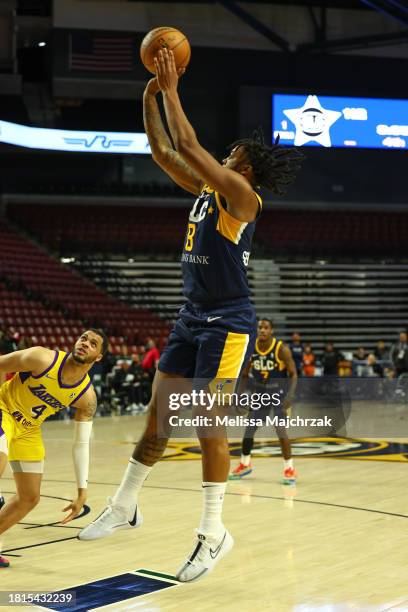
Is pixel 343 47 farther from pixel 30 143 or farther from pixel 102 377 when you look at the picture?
pixel 102 377

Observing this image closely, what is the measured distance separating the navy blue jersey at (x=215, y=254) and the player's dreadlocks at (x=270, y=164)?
0.19 metres

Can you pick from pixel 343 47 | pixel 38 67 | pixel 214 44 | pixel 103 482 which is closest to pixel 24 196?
pixel 38 67

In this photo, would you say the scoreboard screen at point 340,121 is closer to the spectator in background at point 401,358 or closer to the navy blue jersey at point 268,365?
the spectator in background at point 401,358

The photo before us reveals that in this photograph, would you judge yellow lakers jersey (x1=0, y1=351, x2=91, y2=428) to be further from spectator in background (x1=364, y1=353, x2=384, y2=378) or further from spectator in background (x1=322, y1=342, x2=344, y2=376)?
spectator in background (x1=364, y1=353, x2=384, y2=378)

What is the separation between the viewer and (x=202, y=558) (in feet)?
13.0

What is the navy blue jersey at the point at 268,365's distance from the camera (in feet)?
29.7

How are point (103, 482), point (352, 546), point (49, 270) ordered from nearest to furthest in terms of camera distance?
point (352, 546) → point (103, 482) → point (49, 270)

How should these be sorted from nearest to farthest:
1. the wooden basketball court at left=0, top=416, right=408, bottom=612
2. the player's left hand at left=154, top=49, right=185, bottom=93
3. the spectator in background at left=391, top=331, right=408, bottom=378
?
1. the player's left hand at left=154, top=49, right=185, bottom=93
2. the wooden basketball court at left=0, top=416, right=408, bottom=612
3. the spectator in background at left=391, top=331, right=408, bottom=378

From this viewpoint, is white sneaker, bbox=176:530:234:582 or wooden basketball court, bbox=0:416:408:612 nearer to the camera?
white sneaker, bbox=176:530:234:582

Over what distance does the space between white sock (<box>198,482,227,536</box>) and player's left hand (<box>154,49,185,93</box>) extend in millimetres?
1776

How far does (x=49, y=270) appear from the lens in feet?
73.5

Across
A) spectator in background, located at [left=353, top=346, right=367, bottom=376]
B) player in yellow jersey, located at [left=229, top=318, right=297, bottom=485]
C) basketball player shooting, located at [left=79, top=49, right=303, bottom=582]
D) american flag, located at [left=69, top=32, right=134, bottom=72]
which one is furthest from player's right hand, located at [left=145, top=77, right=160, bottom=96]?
american flag, located at [left=69, top=32, right=134, bottom=72]

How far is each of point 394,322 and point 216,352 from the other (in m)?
20.7

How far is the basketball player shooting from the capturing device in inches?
156
